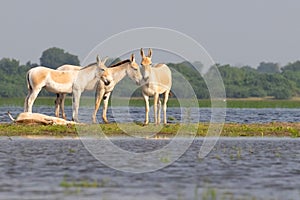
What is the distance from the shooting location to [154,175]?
1636 cm

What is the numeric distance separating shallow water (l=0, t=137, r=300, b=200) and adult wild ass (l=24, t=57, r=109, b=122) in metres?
6.40

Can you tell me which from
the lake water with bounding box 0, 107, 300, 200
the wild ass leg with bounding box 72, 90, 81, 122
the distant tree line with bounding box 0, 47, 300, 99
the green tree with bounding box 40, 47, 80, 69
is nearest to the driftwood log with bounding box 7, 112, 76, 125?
the wild ass leg with bounding box 72, 90, 81, 122

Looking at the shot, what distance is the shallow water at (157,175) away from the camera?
46.3 ft

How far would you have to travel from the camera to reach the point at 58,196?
45.1 feet

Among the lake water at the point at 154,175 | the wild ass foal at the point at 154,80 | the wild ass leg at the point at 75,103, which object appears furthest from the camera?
the wild ass leg at the point at 75,103

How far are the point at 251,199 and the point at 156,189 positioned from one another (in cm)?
185

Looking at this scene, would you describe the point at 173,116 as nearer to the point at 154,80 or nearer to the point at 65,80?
the point at 65,80

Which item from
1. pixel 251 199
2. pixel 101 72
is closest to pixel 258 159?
pixel 251 199

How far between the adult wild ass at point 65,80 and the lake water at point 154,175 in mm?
6126

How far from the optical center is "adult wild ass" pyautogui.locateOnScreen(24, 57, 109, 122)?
2880cm

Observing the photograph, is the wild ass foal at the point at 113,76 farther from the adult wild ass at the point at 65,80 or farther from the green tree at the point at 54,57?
the green tree at the point at 54,57

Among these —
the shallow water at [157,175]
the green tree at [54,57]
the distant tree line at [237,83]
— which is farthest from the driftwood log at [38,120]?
the green tree at [54,57]

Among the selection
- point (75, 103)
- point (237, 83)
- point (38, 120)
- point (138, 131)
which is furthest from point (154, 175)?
point (237, 83)

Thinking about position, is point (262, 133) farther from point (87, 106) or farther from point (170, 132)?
point (87, 106)
